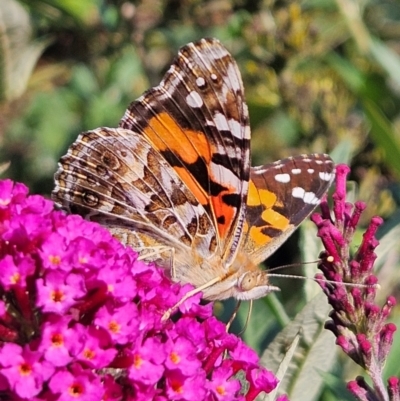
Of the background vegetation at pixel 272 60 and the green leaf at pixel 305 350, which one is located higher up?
the background vegetation at pixel 272 60

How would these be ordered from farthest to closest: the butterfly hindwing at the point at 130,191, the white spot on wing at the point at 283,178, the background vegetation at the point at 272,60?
the background vegetation at the point at 272,60
the white spot on wing at the point at 283,178
the butterfly hindwing at the point at 130,191

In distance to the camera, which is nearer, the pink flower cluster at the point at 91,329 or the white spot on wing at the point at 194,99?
the pink flower cluster at the point at 91,329

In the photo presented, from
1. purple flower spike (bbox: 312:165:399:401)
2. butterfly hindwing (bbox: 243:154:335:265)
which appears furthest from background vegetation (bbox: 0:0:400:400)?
purple flower spike (bbox: 312:165:399:401)

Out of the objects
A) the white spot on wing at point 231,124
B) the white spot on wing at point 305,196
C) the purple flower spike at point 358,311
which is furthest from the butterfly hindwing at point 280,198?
the purple flower spike at point 358,311

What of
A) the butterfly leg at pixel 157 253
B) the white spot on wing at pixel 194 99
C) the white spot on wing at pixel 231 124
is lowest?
the butterfly leg at pixel 157 253

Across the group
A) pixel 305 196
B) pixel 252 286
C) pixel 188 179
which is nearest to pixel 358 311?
pixel 252 286

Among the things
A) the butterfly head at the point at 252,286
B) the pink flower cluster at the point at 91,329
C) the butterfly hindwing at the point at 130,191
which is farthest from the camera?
the butterfly hindwing at the point at 130,191

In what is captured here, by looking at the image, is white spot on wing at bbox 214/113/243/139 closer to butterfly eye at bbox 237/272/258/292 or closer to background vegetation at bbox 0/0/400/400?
butterfly eye at bbox 237/272/258/292

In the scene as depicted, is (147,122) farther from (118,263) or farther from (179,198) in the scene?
(118,263)

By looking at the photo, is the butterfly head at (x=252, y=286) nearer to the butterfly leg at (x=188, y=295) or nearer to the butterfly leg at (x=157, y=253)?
the butterfly leg at (x=188, y=295)
